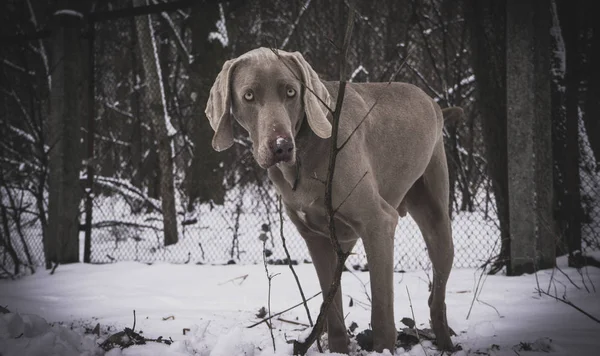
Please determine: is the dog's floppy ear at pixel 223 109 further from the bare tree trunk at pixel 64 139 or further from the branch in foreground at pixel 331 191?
the bare tree trunk at pixel 64 139

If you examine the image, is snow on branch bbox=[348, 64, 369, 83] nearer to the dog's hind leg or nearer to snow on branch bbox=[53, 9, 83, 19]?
the dog's hind leg

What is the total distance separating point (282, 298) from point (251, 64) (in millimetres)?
2027

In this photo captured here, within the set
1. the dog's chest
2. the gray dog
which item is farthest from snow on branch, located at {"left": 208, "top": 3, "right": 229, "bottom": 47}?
the dog's chest

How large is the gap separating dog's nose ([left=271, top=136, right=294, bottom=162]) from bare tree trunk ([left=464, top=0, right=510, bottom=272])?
8.76 ft

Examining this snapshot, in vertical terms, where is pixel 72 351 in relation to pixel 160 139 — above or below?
below

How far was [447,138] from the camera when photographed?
17.7 feet

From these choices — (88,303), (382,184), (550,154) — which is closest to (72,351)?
(382,184)

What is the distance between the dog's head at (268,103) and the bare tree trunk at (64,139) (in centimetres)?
340

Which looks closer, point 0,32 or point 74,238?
point 74,238

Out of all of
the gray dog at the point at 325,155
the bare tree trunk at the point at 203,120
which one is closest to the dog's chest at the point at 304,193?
the gray dog at the point at 325,155

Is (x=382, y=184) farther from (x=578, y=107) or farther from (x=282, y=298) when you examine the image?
Answer: (x=578, y=107)

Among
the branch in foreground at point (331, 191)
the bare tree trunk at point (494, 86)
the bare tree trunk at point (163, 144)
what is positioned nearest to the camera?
the branch in foreground at point (331, 191)

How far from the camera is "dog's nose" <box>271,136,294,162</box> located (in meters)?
1.60

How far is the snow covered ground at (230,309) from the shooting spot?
1.80 m
